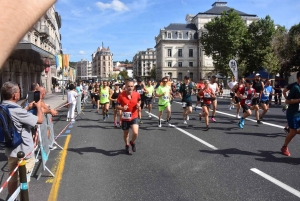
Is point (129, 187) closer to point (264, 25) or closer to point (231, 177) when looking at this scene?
point (231, 177)

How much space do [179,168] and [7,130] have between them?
11.0ft

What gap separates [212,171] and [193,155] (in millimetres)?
1207

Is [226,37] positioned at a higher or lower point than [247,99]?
higher

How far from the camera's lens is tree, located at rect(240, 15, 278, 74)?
186ft

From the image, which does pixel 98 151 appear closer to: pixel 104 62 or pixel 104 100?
pixel 104 100

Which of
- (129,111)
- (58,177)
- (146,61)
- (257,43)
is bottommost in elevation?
(58,177)

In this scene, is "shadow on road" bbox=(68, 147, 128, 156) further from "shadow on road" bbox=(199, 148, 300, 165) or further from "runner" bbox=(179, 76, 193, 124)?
"runner" bbox=(179, 76, 193, 124)

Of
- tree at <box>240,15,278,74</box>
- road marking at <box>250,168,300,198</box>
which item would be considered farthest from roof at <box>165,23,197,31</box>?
road marking at <box>250,168,300,198</box>

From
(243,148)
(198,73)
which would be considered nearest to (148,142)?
(243,148)

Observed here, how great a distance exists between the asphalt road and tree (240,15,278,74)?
52.4m

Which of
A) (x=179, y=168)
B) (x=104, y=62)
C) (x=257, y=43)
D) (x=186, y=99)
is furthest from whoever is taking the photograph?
(x=104, y=62)

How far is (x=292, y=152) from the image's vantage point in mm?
6598

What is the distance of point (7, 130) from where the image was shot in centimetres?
330

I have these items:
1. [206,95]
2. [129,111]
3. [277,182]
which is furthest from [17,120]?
[206,95]
